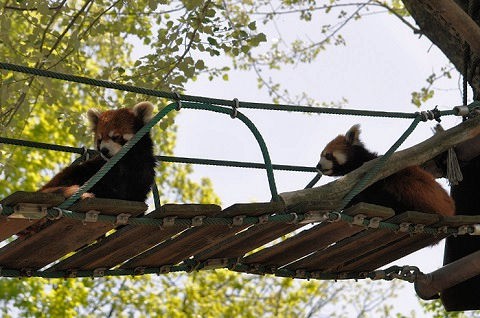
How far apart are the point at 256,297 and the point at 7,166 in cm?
1090

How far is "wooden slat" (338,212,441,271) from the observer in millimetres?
5953

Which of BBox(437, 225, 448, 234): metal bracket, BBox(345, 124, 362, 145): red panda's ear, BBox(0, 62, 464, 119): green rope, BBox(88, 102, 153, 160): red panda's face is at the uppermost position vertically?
BBox(345, 124, 362, 145): red panda's ear

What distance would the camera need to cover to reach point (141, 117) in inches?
272

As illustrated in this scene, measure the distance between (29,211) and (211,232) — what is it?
1061 mm

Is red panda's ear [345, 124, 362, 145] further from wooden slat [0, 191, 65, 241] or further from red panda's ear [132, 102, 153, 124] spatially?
wooden slat [0, 191, 65, 241]

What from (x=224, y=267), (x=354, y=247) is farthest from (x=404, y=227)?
(x=224, y=267)

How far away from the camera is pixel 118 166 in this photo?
6457 mm

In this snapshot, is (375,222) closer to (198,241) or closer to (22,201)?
(198,241)

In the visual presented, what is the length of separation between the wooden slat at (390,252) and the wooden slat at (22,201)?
223 centimetres

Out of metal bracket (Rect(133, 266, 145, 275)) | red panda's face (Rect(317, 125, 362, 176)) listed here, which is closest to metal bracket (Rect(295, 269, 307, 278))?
metal bracket (Rect(133, 266, 145, 275))

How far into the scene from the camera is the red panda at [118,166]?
6422 mm

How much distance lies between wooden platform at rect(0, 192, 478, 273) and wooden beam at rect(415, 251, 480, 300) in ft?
1.12

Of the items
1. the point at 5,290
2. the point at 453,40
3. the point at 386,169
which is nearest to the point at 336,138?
the point at 453,40

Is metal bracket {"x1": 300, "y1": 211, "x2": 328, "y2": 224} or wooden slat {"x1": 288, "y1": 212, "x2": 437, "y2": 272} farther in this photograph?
wooden slat {"x1": 288, "y1": 212, "x2": 437, "y2": 272}
